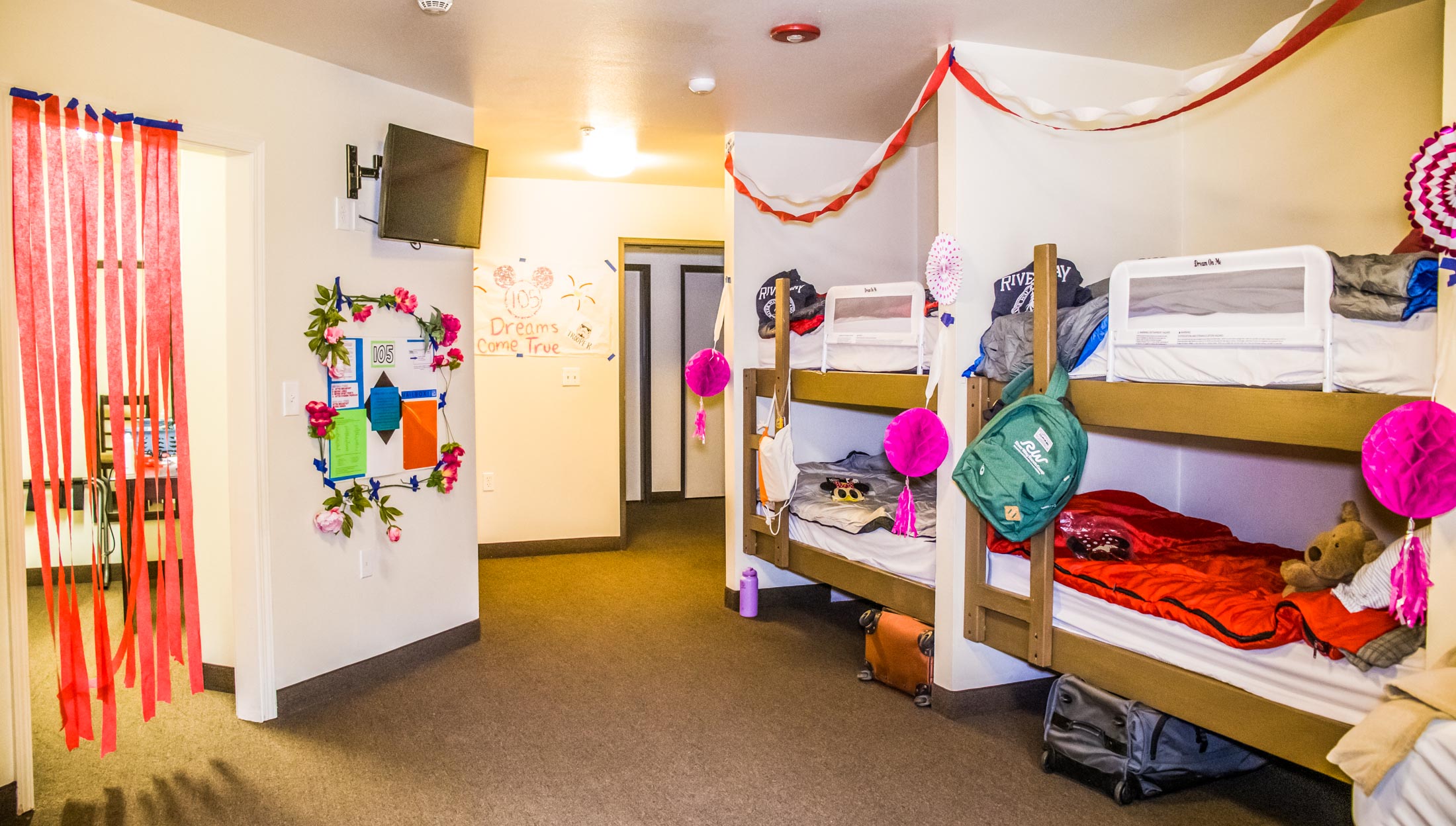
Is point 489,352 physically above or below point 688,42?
below

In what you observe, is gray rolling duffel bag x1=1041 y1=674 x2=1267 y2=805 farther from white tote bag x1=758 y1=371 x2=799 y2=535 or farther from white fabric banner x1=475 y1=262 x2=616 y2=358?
white fabric banner x1=475 y1=262 x2=616 y2=358

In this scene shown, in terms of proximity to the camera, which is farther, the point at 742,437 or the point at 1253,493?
the point at 742,437

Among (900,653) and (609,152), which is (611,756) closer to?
(900,653)

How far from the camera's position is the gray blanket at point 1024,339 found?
8.75 feet

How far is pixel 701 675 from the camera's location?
3.64 meters


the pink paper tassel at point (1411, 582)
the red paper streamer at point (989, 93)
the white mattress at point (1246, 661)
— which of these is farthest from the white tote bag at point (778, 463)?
the pink paper tassel at point (1411, 582)

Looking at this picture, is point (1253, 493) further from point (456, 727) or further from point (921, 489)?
point (456, 727)

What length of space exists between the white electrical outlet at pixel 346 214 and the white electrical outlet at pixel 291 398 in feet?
2.06

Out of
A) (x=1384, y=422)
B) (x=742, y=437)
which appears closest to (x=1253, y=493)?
(x=1384, y=422)

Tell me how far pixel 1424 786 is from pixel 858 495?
8.03 feet

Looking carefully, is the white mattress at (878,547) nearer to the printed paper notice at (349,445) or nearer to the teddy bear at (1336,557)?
the teddy bear at (1336,557)

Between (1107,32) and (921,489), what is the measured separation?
2012mm

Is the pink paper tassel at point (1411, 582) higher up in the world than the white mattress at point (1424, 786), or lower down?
higher up

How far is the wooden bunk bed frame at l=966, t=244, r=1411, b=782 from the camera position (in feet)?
6.84
